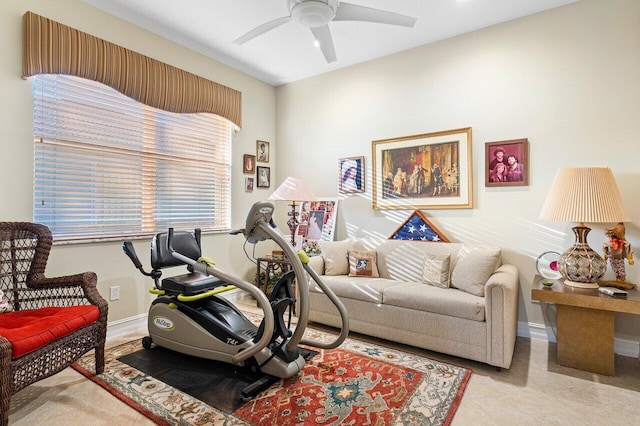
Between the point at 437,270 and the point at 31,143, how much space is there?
359cm

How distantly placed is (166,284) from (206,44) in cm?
270

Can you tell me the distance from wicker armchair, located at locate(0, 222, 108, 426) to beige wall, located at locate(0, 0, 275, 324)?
0.30 m

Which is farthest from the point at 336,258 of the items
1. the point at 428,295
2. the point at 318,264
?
the point at 428,295

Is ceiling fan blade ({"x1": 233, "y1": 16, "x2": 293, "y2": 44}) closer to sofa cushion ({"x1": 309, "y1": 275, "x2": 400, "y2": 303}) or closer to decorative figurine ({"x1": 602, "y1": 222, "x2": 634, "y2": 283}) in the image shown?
sofa cushion ({"x1": 309, "y1": 275, "x2": 400, "y2": 303})

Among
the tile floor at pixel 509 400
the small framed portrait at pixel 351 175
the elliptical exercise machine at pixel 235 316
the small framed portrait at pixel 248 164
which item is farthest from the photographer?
the small framed portrait at pixel 248 164

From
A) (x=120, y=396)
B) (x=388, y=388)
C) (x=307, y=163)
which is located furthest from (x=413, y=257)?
(x=120, y=396)

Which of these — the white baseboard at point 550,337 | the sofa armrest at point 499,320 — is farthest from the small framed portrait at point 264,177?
the white baseboard at point 550,337

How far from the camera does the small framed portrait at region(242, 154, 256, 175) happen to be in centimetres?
438

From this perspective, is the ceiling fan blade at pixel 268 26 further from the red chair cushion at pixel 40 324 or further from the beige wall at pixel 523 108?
the red chair cushion at pixel 40 324

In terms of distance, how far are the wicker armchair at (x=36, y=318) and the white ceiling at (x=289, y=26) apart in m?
2.17

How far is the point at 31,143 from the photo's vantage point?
2590 millimetres

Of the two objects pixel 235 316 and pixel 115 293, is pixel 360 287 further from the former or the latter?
pixel 115 293

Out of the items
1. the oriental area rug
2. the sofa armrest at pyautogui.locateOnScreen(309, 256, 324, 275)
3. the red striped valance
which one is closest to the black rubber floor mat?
the oriental area rug

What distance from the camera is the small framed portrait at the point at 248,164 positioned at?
4.38 metres
